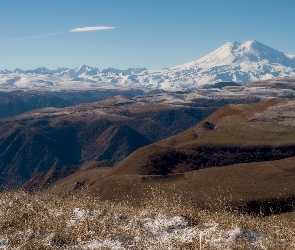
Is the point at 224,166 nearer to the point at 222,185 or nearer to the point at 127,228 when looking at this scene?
the point at 222,185

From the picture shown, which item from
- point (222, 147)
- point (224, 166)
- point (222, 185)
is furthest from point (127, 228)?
point (222, 147)

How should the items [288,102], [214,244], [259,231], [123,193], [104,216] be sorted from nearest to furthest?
[214,244] → [259,231] → [104,216] → [123,193] → [288,102]

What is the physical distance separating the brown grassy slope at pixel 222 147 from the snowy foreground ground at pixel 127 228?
193ft

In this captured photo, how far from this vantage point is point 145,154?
271ft

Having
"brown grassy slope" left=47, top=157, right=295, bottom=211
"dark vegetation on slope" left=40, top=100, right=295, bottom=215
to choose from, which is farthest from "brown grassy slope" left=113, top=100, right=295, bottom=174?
"brown grassy slope" left=47, top=157, right=295, bottom=211

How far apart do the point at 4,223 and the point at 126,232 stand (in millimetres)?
4606

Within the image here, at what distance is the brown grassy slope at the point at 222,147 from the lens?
245 ft

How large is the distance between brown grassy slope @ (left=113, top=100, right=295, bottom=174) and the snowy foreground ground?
193ft

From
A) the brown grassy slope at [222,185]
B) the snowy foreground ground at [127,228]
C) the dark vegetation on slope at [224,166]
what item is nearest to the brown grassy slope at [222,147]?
the dark vegetation on slope at [224,166]

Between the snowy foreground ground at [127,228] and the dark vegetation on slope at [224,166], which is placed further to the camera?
the dark vegetation on slope at [224,166]

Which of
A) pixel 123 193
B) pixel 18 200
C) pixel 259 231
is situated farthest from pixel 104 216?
pixel 123 193

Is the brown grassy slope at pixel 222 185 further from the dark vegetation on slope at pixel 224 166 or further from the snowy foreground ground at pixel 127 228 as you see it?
the snowy foreground ground at pixel 127 228

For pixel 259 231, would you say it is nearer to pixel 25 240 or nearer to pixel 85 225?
pixel 85 225

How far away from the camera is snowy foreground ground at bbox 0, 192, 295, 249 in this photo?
11930mm
